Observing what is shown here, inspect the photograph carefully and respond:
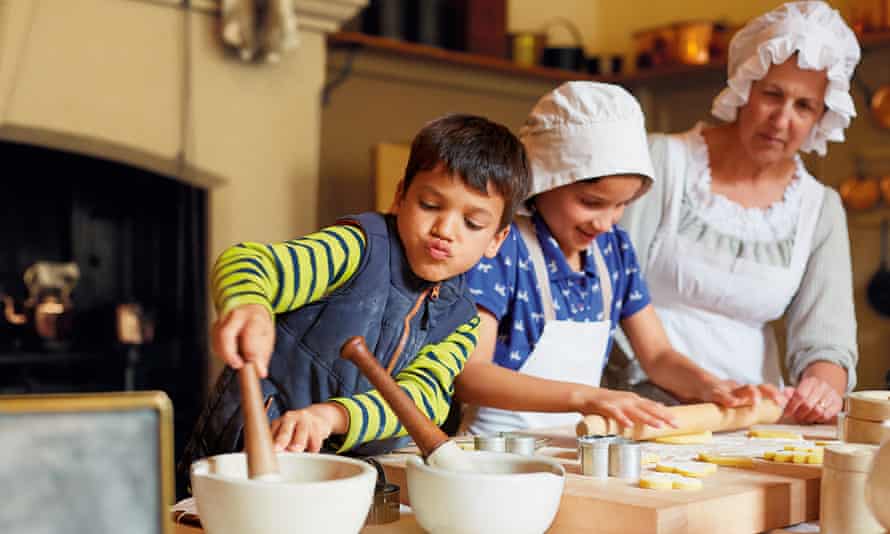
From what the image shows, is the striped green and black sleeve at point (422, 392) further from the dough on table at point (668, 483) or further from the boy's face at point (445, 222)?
the dough on table at point (668, 483)

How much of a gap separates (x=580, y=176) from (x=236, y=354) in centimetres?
81

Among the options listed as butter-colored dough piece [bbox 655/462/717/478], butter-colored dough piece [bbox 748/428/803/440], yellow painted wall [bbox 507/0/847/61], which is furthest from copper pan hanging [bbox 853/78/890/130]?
butter-colored dough piece [bbox 655/462/717/478]

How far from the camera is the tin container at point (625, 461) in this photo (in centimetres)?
103

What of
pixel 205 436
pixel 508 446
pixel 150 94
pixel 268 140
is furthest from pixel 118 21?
pixel 508 446

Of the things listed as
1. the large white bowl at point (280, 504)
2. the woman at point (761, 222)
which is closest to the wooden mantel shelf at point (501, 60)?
the woman at point (761, 222)

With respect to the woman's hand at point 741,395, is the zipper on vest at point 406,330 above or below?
above

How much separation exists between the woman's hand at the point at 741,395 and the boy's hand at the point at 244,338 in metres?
0.82

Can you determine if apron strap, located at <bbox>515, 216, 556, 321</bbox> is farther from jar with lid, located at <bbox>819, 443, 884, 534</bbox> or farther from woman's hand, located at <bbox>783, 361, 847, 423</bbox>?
jar with lid, located at <bbox>819, 443, 884, 534</bbox>

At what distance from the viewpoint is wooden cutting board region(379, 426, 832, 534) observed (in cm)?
90

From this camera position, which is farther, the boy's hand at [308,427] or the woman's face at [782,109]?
the woman's face at [782,109]

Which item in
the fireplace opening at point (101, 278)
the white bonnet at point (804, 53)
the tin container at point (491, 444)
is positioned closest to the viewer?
the tin container at point (491, 444)

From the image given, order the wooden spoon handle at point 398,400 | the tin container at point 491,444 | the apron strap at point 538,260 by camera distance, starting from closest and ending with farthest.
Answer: the wooden spoon handle at point 398,400 < the tin container at point 491,444 < the apron strap at point 538,260

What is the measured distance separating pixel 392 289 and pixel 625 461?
0.39m

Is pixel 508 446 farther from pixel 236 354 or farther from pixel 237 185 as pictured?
pixel 237 185
